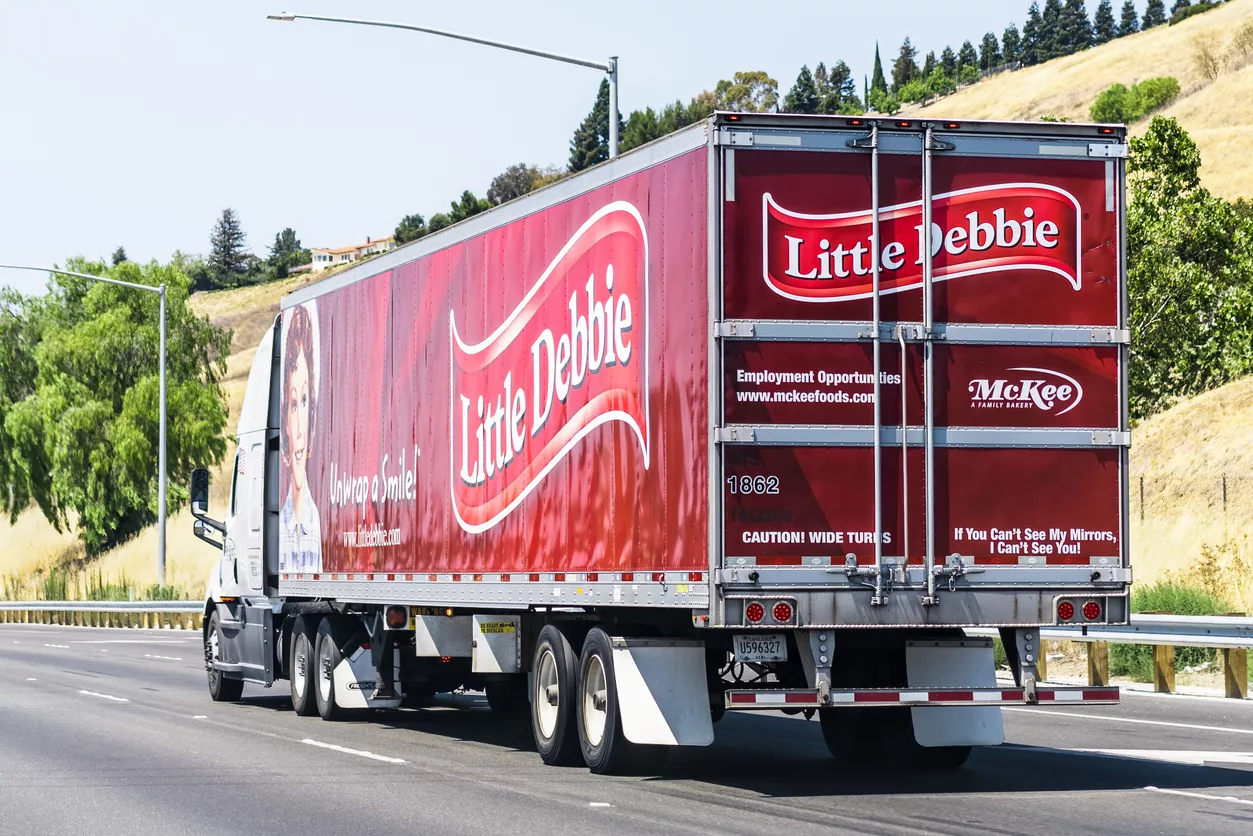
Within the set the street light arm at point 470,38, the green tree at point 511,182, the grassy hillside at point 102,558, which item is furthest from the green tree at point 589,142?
the street light arm at point 470,38

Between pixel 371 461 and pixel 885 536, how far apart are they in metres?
6.85

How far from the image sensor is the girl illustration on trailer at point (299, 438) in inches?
755

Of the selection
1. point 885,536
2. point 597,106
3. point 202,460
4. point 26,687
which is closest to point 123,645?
point 26,687

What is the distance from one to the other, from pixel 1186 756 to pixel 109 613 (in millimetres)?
43069

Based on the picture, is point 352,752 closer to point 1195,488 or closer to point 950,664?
point 950,664

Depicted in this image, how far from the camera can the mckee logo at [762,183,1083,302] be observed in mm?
11875

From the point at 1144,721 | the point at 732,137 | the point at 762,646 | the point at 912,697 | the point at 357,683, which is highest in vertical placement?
the point at 732,137

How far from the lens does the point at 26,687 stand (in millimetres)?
24781

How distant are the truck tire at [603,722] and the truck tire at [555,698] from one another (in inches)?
3.8

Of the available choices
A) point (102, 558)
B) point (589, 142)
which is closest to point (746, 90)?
point (589, 142)

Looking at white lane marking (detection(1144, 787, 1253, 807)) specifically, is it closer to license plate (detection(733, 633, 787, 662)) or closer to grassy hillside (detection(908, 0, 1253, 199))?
license plate (detection(733, 633, 787, 662))

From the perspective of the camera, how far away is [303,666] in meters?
19.5

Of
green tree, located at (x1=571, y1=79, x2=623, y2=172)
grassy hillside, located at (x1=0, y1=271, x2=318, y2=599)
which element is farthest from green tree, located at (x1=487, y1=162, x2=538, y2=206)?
grassy hillside, located at (x1=0, y1=271, x2=318, y2=599)

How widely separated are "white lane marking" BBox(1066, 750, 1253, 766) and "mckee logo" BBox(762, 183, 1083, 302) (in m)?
3.77
